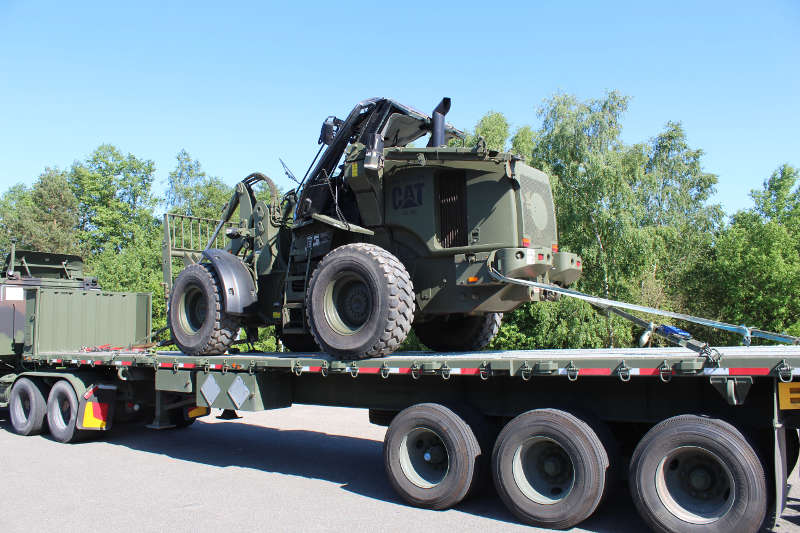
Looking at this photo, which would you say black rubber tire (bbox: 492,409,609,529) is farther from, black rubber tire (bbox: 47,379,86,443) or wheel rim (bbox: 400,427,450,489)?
black rubber tire (bbox: 47,379,86,443)

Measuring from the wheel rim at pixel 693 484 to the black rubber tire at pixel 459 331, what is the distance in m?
3.95

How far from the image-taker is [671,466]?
5113 mm

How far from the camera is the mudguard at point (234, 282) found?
28.6ft

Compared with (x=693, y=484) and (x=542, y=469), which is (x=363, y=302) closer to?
(x=542, y=469)

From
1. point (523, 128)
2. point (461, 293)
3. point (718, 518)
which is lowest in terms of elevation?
point (718, 518)

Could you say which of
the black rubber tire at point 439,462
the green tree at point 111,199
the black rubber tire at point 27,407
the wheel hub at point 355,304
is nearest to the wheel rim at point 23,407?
the black rubber tire at point 27,407

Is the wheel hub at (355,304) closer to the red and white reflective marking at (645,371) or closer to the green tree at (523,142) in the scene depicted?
the red and white reflective marking at (645,371)

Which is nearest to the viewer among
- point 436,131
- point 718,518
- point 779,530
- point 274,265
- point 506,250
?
point 718,518

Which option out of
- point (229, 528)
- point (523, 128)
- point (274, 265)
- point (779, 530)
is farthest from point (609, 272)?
point (229, 528)

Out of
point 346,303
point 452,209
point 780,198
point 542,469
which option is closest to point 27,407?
point 346,303

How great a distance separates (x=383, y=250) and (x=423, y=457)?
2.29m

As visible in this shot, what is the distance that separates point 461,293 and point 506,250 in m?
0.85

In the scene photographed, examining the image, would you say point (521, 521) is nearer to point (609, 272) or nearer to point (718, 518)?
point (718, 518)

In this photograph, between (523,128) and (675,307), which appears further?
(523,128)
